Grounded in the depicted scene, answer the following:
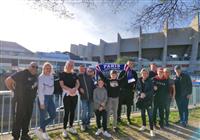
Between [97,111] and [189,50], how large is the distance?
2780 inches

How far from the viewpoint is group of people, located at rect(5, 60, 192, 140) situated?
20.1 feet

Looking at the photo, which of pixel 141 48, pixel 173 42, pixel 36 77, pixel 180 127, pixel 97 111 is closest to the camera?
pixel 36 77

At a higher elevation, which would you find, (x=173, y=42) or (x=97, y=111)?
(x=173, y=42)

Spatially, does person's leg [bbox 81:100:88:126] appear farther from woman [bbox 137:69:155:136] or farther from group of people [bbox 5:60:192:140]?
woman [bbox 137:69:155:136]

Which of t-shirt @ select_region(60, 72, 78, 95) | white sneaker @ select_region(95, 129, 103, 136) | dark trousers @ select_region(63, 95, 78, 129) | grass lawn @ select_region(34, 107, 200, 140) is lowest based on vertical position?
grass lawn @ select_region(34, 107, 200, 140)


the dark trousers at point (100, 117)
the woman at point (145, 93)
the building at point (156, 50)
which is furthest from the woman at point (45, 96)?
the building at point (156, 50)

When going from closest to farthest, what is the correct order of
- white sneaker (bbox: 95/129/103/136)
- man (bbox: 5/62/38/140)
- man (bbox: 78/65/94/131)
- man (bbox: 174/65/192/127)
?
man (bbox: 5/62/38/140) < white sneaker (bbox: 95/129/103/136) < man (bbox: 78/65/94/131) < man (bbox: 174/65/192/127)

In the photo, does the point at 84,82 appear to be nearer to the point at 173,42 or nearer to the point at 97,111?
the point at 97,111

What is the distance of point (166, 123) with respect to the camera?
8734mm

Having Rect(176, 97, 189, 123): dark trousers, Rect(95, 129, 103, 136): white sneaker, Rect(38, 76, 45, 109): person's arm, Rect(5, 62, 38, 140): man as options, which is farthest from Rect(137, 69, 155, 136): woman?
→ Rect(5, 62, 38, 140): man

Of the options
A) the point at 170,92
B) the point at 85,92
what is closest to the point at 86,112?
the point at 85,92

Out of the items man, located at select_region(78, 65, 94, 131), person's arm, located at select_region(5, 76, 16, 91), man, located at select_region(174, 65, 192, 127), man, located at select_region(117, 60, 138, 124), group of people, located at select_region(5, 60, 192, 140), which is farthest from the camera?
man, located at select_region(174, 65, 192, 127)

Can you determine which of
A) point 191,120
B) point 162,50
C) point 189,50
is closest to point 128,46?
point 162,50

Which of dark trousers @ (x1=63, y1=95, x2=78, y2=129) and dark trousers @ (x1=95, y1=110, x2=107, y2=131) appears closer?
dark trousers @ (x1=63, y1=95, x2=78, y2=129)
